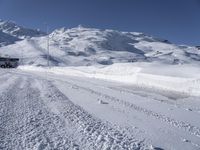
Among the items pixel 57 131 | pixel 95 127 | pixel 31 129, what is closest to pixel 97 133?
pixel 95 127

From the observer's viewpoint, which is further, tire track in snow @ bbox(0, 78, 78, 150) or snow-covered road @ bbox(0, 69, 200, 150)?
snow-covered road @ bbox(0, 69, 200, 150)

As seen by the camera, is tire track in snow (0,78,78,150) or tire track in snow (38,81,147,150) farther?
tire track in snow (38,81,147,150)

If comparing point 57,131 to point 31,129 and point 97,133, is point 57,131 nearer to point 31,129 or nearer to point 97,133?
point 31,129

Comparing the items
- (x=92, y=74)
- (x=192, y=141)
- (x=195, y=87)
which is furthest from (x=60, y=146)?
(x=92, y=74)

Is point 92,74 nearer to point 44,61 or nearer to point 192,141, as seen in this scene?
point 192,141

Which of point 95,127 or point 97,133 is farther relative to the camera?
point 95,127

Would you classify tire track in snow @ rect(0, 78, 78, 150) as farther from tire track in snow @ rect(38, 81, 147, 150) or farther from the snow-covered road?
A: tire track in snow @ rect(38, 81, 147, 150)

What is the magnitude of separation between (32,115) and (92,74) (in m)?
30.4

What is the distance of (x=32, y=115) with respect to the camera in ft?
28.9

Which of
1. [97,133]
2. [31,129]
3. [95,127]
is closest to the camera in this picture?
[97,133]

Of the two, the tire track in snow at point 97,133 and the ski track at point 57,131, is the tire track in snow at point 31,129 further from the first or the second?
the tire track in snow at point 97,133

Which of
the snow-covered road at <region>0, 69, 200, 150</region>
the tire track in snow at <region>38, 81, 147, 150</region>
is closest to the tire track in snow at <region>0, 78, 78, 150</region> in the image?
the snow-covered road at <region>0, 69, 200, 150</region>

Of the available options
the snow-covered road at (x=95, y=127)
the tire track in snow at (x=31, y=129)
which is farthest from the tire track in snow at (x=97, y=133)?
the tire track in snow at (x=31, y=129)

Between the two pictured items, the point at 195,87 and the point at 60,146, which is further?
the point at 195,87
